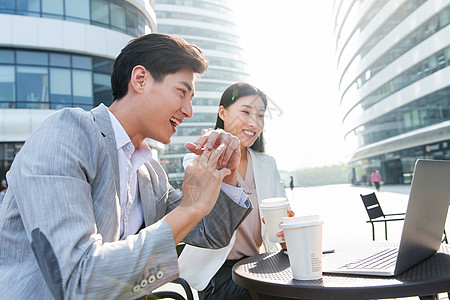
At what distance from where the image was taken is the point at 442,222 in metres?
1.60

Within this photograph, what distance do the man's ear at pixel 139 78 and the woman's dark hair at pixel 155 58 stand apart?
0.08ft

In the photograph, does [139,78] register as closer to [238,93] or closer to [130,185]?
[130,185]

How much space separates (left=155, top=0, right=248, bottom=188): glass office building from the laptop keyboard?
52141 millimetres

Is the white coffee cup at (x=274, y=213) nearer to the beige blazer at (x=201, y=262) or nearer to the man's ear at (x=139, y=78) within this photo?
the beige blazer at (x=201, y=262)

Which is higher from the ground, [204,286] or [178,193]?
[178,193]

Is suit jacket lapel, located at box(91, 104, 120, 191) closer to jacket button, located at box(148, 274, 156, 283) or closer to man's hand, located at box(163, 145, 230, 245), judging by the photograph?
man's hand, located at box(163, 145, 230, 245)

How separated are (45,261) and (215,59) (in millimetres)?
62554

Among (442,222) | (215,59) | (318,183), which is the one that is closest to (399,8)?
(442,222)

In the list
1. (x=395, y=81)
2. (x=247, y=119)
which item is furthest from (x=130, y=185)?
(x=395, y=81)

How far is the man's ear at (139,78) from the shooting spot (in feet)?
4.94

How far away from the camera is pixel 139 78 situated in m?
1.52

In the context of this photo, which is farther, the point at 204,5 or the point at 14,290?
the point at 204,5

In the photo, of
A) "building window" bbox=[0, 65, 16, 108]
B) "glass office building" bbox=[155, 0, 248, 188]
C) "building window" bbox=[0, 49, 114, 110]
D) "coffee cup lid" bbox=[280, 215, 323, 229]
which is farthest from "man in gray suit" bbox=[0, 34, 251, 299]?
"glass office building" bbox=[155, 0, 248, 188]

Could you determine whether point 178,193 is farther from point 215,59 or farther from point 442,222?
point 215,59
